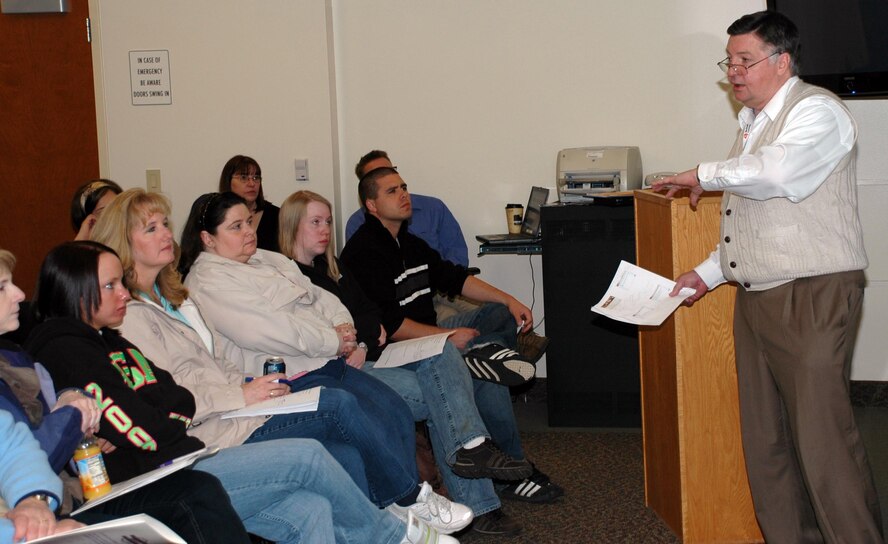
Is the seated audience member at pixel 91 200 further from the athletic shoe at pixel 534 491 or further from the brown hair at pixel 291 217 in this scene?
the athletic shoe at pixel 534 491

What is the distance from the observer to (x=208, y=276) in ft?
9.86

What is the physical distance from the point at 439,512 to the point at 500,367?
640mm

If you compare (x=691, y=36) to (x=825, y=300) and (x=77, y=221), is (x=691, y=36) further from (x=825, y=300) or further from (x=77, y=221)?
(x=77, y=221)

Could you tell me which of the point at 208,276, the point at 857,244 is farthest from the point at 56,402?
the point at 857,244

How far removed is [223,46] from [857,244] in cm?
342

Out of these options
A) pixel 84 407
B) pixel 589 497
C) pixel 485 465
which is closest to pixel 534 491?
pixel 589 497

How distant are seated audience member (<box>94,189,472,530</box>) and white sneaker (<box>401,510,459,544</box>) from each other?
15 cm

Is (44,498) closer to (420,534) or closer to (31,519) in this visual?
(31,519)

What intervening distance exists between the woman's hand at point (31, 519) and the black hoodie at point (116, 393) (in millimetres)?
391

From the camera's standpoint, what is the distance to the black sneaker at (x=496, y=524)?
316 centimetres

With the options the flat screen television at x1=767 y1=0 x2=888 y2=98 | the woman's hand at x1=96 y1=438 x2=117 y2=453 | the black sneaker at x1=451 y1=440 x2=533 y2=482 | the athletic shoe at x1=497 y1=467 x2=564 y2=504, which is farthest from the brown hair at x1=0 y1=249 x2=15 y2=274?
the flat screen television at x1=767 y1=0 x2=888 y2=98

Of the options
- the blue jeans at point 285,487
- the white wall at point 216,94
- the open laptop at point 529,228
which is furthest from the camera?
the white wall at point 216,94

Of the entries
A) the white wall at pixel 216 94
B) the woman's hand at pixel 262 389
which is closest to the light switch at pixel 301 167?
the white wall at pixel 216 94

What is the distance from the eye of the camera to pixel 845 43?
4.16 m
